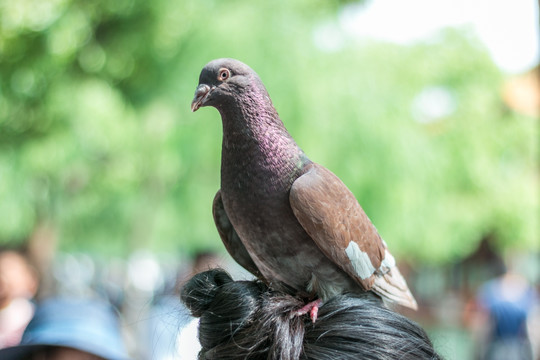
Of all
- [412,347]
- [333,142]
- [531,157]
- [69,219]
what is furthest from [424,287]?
[412,347]

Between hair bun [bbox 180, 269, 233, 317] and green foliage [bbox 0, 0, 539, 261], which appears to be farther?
green foliage [bbox 0, 0, 539, 261]

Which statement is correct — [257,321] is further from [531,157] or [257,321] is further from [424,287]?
[424,287]

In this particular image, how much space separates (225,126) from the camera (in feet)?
4.08

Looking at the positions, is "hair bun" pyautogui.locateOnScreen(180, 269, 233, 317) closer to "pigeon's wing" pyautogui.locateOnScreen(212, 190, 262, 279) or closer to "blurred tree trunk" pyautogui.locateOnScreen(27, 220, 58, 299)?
"pigeon's wing" pyautogui.locateOnScreen(212, 190, 262, 279)

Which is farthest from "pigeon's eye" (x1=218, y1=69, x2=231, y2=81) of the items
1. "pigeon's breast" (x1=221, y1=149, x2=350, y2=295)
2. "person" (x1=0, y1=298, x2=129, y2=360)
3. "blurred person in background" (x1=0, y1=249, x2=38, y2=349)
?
"blurred person in background" (x1=0, y1=249, x2=38, y2=349)

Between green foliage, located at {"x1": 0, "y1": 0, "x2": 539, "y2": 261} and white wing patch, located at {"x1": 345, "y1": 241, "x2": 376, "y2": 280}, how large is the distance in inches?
156

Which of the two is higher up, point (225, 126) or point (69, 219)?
point (69, 219)

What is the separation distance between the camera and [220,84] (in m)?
1.20

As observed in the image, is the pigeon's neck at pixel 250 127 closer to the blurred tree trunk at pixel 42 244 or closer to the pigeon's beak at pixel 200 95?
the pigeon's beak at pixel 200 95

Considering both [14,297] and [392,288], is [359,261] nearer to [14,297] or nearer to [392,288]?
[392,288]

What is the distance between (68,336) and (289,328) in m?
1.43

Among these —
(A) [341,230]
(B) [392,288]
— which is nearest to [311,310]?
(A) [341,230]

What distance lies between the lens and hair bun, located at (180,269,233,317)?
3.97ft

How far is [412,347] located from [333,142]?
486 cm
